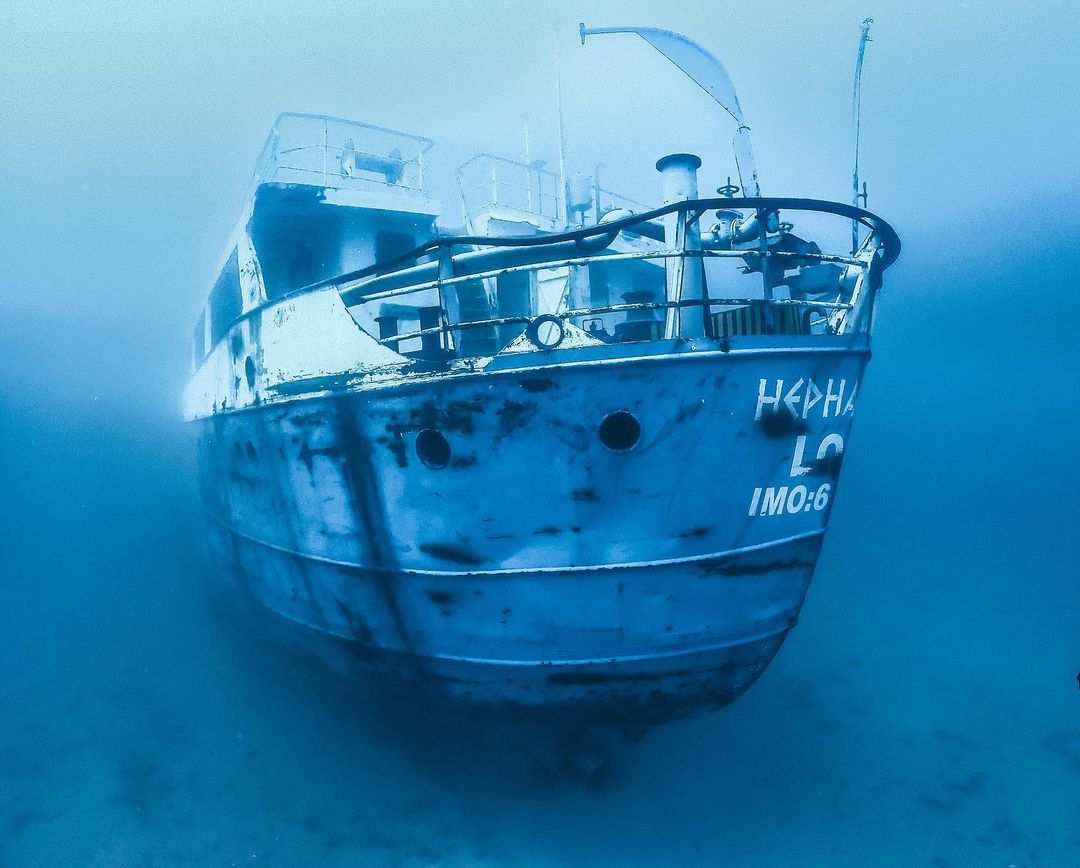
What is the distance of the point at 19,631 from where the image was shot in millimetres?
10180

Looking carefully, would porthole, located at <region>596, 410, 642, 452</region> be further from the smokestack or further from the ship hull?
the smokestack

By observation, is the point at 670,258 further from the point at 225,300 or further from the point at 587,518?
the point at 225,300

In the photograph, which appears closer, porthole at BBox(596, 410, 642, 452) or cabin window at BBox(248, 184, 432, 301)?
porthole at BBox(596, 410, 642, 452)

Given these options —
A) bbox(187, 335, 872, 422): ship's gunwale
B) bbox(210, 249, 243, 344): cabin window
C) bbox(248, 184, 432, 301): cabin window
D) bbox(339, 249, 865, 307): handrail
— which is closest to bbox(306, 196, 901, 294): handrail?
bbox(339, 249, 865, 307): handrail

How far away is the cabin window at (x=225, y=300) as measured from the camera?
7340 mm

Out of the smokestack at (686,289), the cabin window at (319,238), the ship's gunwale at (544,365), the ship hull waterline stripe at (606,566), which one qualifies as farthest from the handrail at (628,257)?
the cabin window at (319,238)

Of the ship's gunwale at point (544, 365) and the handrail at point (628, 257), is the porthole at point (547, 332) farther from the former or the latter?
the handrail at point (628, 257)

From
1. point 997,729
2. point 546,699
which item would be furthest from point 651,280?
point 997,729

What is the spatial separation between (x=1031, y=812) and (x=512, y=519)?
7188 mm

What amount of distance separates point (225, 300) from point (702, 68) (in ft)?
22.7

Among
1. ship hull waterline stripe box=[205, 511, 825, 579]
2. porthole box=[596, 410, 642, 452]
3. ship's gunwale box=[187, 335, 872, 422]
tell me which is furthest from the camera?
ship hull waterline stripe box=[205, 511, 825, 579]

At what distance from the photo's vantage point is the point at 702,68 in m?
5.39

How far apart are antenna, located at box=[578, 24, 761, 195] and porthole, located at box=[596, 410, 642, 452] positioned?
3.09 metres

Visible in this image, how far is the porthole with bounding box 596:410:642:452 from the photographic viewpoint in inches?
146
